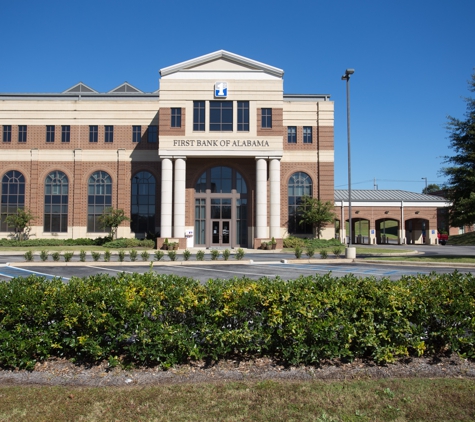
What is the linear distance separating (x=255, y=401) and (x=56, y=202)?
38.8 m

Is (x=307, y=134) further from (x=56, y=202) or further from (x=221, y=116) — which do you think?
(x=56, y=202)

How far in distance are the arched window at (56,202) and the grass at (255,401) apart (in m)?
36.8

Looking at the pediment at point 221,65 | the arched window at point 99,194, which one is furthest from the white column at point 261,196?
the arched window at point 99,194

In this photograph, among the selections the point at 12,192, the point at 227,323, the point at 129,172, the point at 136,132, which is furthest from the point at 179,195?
the point at 227,323

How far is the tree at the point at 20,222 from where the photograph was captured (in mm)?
36281

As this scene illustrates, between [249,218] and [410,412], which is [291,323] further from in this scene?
[249,218]

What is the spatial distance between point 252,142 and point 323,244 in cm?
1082

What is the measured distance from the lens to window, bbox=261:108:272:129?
116 feet

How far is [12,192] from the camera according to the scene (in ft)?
128

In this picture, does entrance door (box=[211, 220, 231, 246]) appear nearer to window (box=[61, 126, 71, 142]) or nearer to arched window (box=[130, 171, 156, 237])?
arched window (box=[130, 171, 156, 237])

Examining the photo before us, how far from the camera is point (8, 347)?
17.8 ft

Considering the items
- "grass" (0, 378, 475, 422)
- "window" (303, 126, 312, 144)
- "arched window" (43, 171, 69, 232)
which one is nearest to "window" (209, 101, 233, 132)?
"window" (303, 126, 312, 144)

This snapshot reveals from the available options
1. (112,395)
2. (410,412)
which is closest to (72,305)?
(112,395)

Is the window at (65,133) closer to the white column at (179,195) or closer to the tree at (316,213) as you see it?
the white column at (179,195)
